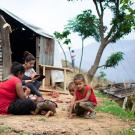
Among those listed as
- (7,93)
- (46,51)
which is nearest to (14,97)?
(7,93)

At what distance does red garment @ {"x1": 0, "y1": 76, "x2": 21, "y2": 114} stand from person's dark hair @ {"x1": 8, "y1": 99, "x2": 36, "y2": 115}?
10cm

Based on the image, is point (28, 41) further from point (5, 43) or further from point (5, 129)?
point (5, 129)

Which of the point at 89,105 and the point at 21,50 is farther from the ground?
the point at 21,50

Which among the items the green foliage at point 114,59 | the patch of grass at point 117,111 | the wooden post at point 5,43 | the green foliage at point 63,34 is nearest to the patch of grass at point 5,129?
the patch of grass at point 117,111

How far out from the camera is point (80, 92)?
9.30 meters

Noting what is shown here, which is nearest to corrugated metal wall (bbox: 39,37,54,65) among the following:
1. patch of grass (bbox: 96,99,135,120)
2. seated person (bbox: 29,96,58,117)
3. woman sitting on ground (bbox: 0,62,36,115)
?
patch of grass (bbox: 96,99,135,120)

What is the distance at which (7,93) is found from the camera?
9.02 metres

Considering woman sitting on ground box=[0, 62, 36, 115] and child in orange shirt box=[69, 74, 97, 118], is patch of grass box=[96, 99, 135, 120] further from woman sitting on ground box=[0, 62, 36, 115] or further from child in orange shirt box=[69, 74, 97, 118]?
woman sitting on ground box=[0, 62, 36, 115]

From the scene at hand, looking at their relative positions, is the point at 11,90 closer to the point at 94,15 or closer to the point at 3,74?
the point at 3,74

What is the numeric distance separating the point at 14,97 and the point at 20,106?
25cm

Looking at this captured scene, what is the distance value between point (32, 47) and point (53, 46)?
3.15 feet

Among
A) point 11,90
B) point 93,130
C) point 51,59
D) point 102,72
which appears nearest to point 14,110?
point 11,90

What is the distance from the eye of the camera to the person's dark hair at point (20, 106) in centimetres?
901

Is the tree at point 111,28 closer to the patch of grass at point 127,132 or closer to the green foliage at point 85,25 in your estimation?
the green foliage at point 85,25
